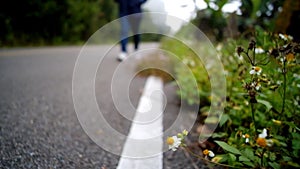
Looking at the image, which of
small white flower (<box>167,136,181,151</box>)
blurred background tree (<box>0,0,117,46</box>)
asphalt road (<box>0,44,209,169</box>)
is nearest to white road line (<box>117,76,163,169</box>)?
asphalt road (<box>0,44,209,169</box>)

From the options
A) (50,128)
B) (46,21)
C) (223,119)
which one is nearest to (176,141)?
(223,119)

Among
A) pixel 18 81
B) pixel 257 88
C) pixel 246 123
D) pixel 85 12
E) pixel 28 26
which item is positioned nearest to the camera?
pixel 257 88

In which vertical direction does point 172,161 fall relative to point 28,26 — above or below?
below

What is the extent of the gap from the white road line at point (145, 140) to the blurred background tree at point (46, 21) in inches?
339

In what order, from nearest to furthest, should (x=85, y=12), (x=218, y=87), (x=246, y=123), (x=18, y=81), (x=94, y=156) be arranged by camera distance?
(x=94, y=156)
(x=246, y=123)
(x=218, y=87)
(x=18, y=81)
(x=85, y=12)

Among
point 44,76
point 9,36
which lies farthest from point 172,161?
point 9,36

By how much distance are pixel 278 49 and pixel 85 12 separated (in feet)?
47.2

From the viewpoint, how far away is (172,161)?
1.45m

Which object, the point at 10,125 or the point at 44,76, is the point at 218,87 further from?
the point at 44,76

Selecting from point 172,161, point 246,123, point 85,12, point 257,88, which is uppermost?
point 85,12

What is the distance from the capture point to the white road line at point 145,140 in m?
1.39

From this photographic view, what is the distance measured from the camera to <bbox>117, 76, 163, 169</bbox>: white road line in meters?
1.39

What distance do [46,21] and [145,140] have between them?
11.7 metres

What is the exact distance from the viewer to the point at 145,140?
66.2 inches
